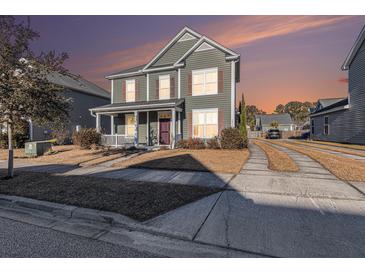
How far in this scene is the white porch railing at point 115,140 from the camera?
15.4m

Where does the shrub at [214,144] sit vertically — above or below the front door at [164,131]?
below

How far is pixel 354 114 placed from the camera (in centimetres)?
1703

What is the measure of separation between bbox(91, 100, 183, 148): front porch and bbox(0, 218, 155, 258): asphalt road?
11154 millimetres

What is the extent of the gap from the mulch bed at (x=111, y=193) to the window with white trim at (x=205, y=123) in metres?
9.05

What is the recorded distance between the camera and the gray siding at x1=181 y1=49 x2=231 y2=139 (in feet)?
45.2

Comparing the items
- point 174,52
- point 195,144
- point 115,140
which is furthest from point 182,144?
point 174,52

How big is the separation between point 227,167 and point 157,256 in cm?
563

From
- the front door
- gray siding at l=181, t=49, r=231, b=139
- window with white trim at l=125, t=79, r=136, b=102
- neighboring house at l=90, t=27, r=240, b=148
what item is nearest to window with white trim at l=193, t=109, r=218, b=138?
neighboring house at l=90, t=27, r=240, b=148

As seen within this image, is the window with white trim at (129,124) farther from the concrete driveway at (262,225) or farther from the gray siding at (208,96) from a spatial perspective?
the concrete driveway at (262,225)

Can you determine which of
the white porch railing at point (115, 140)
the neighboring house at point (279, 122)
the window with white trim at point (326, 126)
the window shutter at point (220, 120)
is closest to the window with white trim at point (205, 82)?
the window shutter at point (220, 120)

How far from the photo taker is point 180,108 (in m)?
14.5

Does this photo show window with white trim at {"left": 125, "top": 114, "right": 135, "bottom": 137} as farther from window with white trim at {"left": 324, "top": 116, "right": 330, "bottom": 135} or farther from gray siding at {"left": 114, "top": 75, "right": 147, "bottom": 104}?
window with white trim at {"left": 324, "top": 116, "right": 330, "bottom": 135}

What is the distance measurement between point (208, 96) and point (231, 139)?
3.82m

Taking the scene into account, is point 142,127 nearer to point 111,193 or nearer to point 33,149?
point 33,149
